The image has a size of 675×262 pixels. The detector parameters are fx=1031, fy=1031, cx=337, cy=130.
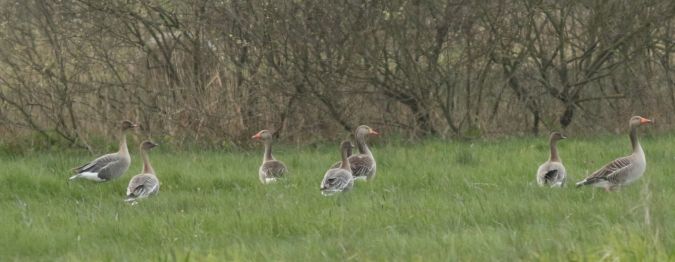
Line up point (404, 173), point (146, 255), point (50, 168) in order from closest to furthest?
point (146, 255) < point (404, 173) < point (50, 168)

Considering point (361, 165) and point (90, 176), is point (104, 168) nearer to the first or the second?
point (90, 176)

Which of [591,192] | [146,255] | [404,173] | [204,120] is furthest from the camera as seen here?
[204,120]

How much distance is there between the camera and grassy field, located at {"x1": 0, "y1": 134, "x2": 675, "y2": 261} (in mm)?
7426

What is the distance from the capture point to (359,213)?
9.95 m

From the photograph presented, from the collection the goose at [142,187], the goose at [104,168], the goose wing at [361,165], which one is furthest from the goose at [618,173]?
the goose at [104,168]

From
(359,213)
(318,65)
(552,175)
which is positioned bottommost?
(552,175)

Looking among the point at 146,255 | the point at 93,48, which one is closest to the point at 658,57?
the point at 93,48

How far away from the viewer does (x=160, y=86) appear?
1981 centimetres

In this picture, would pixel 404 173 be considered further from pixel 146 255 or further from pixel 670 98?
pixel 670 98

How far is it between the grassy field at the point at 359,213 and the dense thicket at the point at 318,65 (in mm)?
3389

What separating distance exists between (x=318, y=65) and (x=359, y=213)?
9.23 meters

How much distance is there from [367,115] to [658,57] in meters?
5.87

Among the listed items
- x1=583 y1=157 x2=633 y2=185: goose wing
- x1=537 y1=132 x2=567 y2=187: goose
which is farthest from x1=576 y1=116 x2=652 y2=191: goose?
x1=537 y1=132 x2=567 y2=187: goose

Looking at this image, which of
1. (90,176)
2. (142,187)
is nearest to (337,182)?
(142,187)
